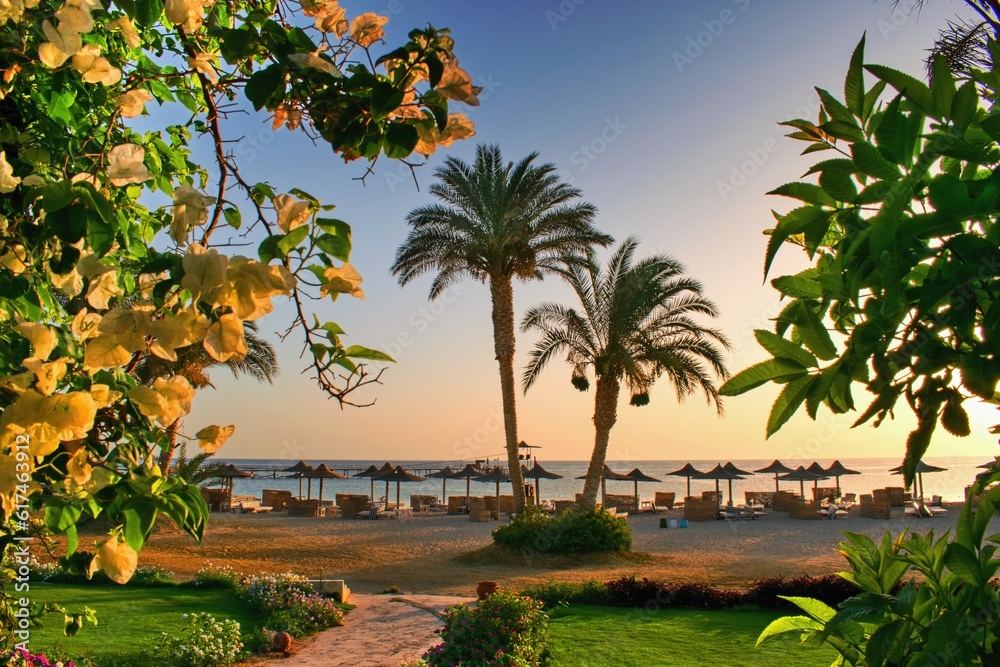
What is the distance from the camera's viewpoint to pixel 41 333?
95 centimetres

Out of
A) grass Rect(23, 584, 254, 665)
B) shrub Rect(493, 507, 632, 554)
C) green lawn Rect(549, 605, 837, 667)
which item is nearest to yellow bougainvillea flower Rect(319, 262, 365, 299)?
green lawn Rect(549, 605, 837, 667)

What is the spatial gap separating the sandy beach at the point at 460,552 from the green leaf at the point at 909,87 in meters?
11.6

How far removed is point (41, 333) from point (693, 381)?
1820cm

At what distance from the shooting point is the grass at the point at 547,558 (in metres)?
16.9

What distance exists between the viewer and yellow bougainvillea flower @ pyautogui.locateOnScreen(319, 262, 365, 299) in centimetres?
99

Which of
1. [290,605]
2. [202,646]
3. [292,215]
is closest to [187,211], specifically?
[292,215]

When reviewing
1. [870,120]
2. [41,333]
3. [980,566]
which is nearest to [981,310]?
[870,120]

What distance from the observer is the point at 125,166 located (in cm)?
99

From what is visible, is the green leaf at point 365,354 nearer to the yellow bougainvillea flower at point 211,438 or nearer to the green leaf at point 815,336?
the yellow bougainvillea flower at point 211,438

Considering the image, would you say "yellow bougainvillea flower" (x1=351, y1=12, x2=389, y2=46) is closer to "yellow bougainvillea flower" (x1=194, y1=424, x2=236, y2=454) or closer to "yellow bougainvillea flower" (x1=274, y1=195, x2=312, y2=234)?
"yellow bougainvillea flower" (x1=274, y1=195, x2=312, y2=234)

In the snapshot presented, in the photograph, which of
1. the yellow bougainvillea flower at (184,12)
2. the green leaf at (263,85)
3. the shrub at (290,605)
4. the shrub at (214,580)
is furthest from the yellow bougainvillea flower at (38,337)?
the shrub at (214,580)

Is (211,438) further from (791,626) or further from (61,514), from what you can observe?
(791,626)

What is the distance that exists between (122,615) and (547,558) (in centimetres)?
986

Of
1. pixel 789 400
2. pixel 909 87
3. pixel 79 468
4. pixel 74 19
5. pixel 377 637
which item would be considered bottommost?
pixel 377 637
